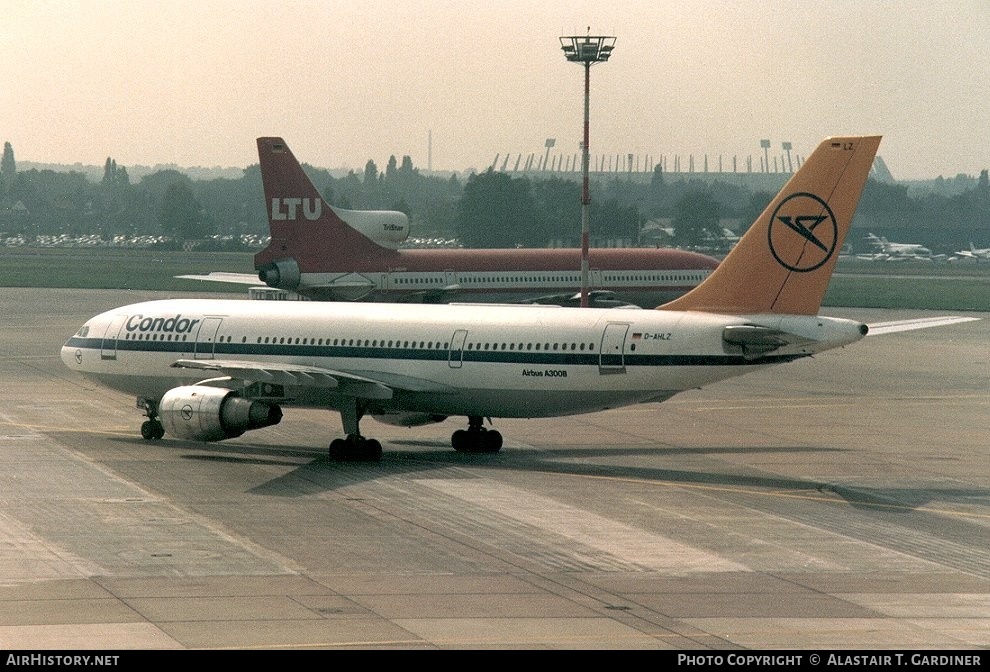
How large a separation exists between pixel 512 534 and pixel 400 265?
60.3m

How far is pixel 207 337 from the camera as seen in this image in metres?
52.6

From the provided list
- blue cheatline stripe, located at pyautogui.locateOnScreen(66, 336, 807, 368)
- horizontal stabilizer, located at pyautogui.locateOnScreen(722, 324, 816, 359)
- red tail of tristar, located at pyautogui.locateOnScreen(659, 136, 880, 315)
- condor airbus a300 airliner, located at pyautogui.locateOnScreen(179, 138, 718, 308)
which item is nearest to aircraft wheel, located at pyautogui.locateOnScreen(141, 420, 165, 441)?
blue cheatline stripe, located at pyautogui.locateOnScreen(66, 336, 807, 368)

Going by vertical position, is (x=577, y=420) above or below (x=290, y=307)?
below

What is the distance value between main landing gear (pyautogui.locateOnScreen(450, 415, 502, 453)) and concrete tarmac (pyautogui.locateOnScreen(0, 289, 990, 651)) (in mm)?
450

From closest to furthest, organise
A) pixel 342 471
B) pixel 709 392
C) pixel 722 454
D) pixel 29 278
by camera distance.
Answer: pixel 342 471
pixel 722 454
pixel 709 392
pixel 29 278

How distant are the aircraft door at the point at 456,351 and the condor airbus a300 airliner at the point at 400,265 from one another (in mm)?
42807

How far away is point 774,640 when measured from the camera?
2678 cm

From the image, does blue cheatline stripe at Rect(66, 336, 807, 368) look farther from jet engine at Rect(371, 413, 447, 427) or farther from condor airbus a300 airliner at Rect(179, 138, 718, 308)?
condor airbus a300 airliner at Rect(179, 138, 718, 308)

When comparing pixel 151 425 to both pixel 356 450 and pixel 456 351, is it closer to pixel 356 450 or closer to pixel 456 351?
pixel 356 450

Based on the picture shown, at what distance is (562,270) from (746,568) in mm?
68750

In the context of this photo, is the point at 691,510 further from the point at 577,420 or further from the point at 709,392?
the point at 709,392

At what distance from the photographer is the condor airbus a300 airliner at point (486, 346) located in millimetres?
45344

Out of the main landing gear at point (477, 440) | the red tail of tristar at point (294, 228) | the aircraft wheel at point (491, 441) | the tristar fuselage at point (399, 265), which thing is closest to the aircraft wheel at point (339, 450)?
the main landing gear at point (477, 440)

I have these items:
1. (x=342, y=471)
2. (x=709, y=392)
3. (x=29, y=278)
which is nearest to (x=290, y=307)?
(x=342, y=471)
